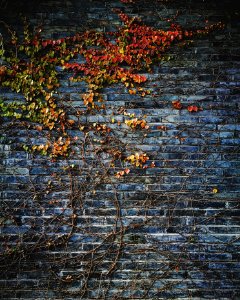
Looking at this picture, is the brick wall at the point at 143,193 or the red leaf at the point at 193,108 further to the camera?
the red leaf at the point at 193,108

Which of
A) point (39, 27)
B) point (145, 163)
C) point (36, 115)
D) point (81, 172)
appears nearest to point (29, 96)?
point (36, 115)

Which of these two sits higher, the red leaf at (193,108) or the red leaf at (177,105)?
the red leaf at (177,105)

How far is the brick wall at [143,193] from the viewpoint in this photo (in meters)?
2.72

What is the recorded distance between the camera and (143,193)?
279cm

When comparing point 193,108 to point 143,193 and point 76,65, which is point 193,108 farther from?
point 76,65

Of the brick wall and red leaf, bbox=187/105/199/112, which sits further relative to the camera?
red leaf, bbox=187/105/199/112

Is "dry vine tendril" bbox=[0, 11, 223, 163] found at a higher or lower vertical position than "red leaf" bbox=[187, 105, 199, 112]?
higher

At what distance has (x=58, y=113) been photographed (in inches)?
110

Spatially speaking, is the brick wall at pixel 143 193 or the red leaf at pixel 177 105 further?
the red leaf at pixel 177 105

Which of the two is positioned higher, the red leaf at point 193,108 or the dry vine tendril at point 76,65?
the dry vine tendril at point 76,65

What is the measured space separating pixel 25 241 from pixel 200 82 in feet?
7.77

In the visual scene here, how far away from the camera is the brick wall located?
8.91ft

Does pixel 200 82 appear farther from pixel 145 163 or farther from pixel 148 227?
pixel 148 227

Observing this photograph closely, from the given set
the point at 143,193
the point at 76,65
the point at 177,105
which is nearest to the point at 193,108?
the point at 177,105
